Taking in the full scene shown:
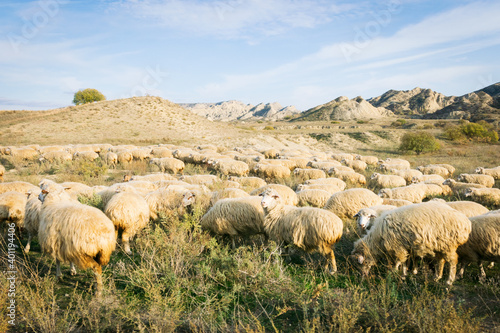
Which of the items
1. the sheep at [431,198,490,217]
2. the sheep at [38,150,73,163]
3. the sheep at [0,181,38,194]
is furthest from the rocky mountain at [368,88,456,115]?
the sheep at [0,181,38,194]

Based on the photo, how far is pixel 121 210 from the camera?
6.21m

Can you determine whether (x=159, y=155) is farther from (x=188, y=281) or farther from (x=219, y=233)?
(x=188, y=281)

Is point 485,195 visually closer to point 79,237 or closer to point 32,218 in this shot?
point 79,237

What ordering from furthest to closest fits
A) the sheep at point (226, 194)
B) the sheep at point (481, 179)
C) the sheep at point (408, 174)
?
the sheep at point (408, 174), the sheep at point (481, 179), the sheep at point (226, 194)

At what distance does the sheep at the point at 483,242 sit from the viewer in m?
4.85

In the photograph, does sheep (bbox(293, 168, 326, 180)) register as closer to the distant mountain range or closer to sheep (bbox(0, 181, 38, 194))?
sheep (bbox(0, 181, 38, 194))

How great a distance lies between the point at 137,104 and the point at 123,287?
47.5m

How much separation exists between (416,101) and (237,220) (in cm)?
15086

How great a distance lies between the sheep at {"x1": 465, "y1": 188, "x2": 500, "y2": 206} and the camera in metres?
10.5

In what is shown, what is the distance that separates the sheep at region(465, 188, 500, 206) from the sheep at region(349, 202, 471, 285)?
7.38 meters

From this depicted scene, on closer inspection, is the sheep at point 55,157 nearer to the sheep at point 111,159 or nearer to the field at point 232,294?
the sheep at point 111,159

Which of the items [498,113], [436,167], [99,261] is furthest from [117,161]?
[498,113]

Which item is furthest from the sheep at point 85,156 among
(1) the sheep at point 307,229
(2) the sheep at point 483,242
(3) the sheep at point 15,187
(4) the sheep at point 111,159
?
(2) the sheep at point 483,242

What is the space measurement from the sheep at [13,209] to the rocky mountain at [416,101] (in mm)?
127465
